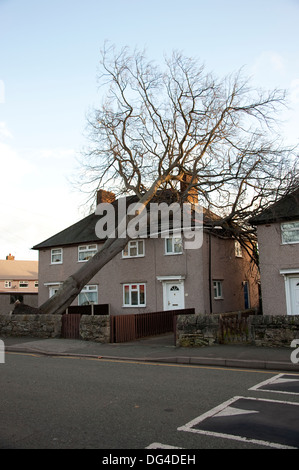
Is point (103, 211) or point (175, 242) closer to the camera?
point (175, 242)

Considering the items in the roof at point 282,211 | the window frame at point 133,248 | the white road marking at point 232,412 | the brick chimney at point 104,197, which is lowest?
the white road marking at point 232,412

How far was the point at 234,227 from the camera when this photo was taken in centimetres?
2258

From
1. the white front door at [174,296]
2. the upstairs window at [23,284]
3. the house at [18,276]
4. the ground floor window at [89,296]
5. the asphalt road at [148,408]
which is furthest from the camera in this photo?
the upstairs window at [23,284]

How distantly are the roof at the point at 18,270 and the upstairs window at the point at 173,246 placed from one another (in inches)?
1338

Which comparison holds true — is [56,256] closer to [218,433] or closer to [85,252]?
[85,252]

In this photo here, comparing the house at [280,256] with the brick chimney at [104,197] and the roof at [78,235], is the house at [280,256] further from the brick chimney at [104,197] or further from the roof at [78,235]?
the brick chimney at [104,197]

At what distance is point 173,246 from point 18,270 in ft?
123

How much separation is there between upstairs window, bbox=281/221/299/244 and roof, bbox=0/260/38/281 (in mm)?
40780

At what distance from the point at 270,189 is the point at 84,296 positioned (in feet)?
48.1

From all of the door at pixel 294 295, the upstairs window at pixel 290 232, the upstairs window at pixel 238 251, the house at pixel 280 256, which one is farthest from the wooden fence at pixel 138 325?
the upstairs window at pixel 238 251

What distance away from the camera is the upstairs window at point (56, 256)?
96.0ft

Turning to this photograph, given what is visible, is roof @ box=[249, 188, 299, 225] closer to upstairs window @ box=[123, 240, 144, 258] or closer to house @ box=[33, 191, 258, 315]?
house @ box=[33, 191, 258, 315]

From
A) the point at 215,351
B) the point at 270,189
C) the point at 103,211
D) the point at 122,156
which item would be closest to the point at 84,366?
the point at 215,351
